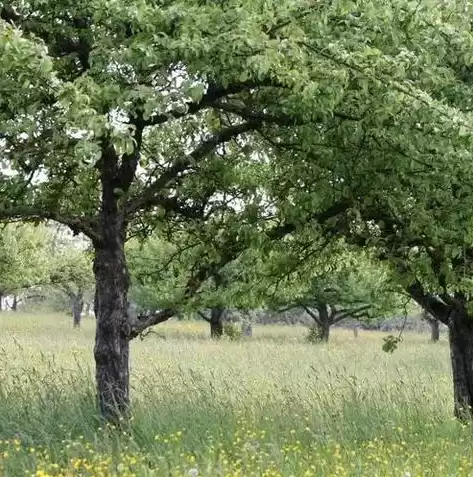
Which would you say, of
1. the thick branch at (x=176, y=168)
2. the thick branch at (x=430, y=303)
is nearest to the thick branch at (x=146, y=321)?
the thick branch at (x=176, y=168)

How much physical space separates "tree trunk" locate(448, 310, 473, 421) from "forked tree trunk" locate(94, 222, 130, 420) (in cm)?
474

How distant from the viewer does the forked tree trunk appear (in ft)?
25.0

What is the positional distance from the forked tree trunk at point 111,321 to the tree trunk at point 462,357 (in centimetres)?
474

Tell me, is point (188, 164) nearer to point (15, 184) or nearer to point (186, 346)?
point (15, 184)

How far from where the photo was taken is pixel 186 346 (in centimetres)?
2614

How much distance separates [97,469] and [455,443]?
Result: 402 centimetres

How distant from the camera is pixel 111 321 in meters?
7.63

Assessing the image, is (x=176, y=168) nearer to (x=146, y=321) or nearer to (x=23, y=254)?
(x=146, y=321)

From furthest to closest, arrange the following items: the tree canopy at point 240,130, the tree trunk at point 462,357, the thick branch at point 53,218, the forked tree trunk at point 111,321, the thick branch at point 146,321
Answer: the tree trunk at point 462,357, the thick branch at point 146,321, the forked tree trunk at point 111,321, the thick branch at point 53,218, the tree canopy at point 240,130

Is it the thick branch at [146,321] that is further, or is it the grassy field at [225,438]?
the thick branch at [146,321]

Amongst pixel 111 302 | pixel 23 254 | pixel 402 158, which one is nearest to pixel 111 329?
pixel 111 302

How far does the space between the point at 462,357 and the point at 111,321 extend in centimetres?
506

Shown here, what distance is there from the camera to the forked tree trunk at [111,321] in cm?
762

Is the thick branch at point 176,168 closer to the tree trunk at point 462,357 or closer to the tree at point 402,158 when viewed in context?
the tree at point 402,158
